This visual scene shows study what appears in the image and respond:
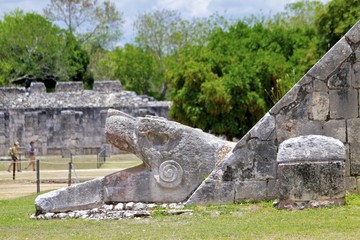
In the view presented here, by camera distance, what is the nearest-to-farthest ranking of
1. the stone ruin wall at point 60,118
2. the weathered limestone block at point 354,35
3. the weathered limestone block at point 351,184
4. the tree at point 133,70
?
the weathered limestone block at point 354,35
the weathered limestone block at point 351,184
the stone ruin wall at point 60,118
the tree at point 133,70

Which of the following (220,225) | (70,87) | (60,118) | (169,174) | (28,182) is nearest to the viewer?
(220,225)

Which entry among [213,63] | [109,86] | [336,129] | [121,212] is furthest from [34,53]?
[336,129]

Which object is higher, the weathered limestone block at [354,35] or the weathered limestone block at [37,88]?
the weathered limestone block at [37,88]

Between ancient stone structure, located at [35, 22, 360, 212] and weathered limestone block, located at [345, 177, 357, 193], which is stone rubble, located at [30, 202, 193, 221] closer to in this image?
ancient stone structure, located at [35, 22, 360, 212]

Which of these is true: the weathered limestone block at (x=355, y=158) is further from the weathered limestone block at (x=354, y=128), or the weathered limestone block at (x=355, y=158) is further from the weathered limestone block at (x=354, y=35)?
the weathered limestone block at (x=354, y=35)

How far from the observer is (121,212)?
40.4 ft

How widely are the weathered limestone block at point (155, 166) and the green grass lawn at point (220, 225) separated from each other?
2.17ft

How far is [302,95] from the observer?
12.3m

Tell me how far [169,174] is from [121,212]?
1020 mm

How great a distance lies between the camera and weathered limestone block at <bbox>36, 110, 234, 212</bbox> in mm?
12836

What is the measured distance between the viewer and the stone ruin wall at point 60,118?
45781 millimetres

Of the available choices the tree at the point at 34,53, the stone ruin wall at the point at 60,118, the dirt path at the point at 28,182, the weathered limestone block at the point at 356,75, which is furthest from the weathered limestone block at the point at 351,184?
the tree at the point at 34,53

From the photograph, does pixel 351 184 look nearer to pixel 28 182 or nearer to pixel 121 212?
pixel 121 212

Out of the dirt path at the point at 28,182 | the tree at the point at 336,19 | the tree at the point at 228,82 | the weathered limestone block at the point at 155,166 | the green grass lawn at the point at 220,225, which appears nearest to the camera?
the green grass lawn at the point at 220,225
